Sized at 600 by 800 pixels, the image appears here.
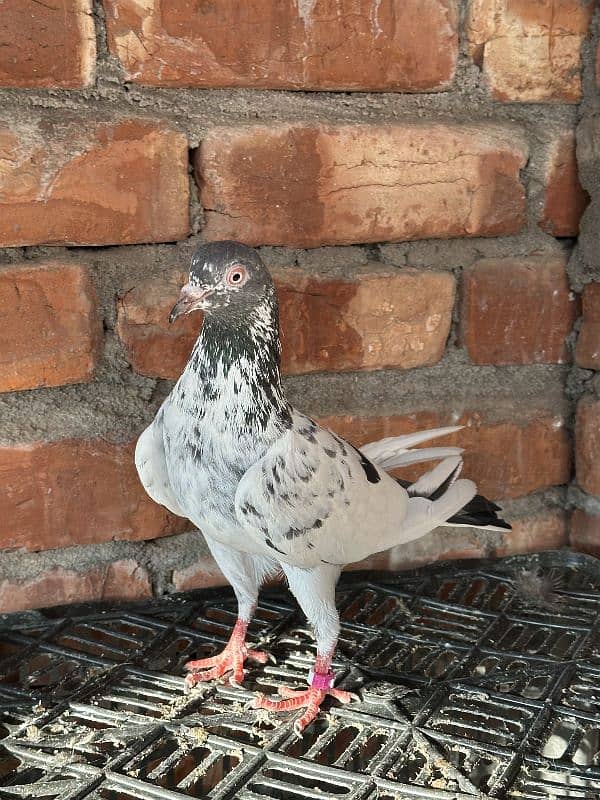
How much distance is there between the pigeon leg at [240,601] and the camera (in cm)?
83

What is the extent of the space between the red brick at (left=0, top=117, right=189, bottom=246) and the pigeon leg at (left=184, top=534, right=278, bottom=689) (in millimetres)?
307

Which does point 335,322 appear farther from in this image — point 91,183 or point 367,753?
point 367,753

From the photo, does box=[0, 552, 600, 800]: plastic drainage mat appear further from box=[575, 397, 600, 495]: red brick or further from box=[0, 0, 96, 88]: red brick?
box=[0, 0, 96, 88]: red brick

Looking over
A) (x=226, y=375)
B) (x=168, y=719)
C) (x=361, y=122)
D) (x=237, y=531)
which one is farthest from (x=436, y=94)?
(x=168, y=719)

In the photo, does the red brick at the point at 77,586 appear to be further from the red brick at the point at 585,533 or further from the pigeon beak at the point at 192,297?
the red brick at the point at 585,533

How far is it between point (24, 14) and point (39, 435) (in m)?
0.38

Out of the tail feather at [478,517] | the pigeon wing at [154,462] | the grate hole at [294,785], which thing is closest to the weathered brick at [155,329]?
the pigeon wing at [154,462]

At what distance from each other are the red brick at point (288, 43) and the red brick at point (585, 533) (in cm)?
52

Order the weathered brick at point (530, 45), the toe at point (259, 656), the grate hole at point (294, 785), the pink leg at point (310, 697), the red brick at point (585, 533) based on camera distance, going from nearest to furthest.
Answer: the grate hole at point (294, 785) → the pink leg at point (310, 697) → the toe at point (259, 656) → the weathered brick at point (530, 45) → the red brick at point (585, 533)

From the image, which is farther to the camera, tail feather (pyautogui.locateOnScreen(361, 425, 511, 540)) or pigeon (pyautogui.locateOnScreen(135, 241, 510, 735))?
tail feather (pyautogui.locateOnScreen(361, 425, 511, 540))

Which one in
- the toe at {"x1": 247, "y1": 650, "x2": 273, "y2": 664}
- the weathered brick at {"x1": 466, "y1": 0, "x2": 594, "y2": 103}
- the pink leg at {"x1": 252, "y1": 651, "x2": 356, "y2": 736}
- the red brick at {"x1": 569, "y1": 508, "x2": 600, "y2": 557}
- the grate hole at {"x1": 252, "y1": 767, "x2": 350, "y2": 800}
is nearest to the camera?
the grate hole at {"x1": 252, "y1": 767, "x2": 350, "y2": 800}

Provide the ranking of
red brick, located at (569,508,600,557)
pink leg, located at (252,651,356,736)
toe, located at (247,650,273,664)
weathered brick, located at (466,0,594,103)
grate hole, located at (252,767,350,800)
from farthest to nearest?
red brick, located at (569,508,600,557), weathered brick, located at (466,0,594,103), toe, located at (247,650,273,664), pink leg, located at (252,651,356,736), grate hole, located at (252,767,350,800)

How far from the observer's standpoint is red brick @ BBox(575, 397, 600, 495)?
1.05m

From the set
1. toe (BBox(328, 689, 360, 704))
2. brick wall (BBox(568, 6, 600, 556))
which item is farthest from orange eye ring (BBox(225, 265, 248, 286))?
brick wall (BBox(568, 6, 600, 556))
